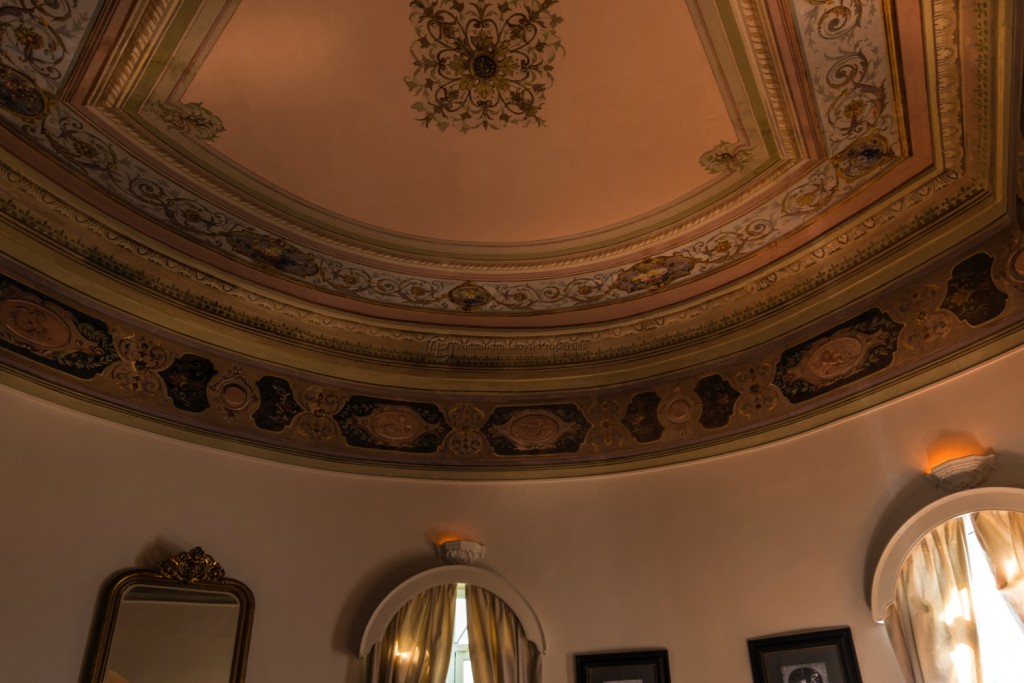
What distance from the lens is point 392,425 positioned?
757 centimetres

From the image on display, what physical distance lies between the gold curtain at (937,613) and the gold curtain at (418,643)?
3.55m

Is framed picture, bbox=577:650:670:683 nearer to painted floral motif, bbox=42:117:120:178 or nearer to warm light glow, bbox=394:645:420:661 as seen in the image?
warm light glow, bbox=394:645:420:661

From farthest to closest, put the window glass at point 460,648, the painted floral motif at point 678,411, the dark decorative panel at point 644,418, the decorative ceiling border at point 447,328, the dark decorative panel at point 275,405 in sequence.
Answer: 1. the dark decorative panel at point 644,418
2. the painted floral motif at point 678,411
3. the dark decorative panel at point 275,405
4. the window glass at point 460,648
5. the decorative ceiling border at point 447,328

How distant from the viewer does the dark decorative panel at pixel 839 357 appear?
6.38m

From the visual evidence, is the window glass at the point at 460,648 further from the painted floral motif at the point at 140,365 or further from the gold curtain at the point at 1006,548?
the gold curtain at the point at 1006,548

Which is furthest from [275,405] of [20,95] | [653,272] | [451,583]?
[653,272]

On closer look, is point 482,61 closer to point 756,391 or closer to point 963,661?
point 756,391

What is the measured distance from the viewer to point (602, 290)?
293 inches

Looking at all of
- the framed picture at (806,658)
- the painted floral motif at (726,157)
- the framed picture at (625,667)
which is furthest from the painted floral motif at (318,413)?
the framed picture at (806,658)

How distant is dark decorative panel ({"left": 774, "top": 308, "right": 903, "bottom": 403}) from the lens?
6.38 metres

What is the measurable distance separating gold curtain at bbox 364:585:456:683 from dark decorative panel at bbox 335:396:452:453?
1.46m

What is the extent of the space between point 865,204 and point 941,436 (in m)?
1.97

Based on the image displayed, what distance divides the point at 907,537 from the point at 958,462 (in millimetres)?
665

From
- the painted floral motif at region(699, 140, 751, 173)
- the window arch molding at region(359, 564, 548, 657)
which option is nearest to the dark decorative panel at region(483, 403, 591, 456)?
the window arch molding at region(359, 564, 548, 657)
